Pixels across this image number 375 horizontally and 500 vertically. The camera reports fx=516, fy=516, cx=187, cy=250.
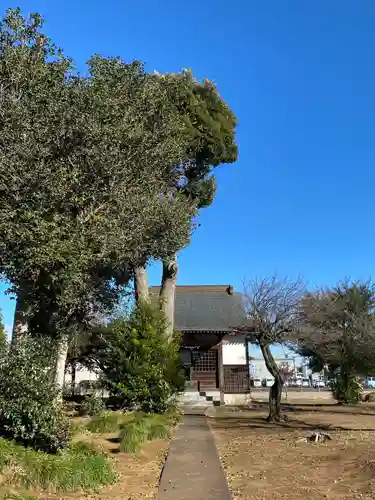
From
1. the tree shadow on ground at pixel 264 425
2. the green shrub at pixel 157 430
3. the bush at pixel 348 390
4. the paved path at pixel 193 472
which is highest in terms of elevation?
the bush at pixel 348 390

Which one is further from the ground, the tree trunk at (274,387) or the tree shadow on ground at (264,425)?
the tree trunk at (274,387)

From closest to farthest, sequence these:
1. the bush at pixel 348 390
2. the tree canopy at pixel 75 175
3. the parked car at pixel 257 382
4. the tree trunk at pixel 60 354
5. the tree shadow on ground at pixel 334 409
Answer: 1. the tree canopy at pixel 75 175
2. the tree trunk at pixel 60 354
3. the tree shadow on ground at pixel 334 409
4. the bush at pixel 348 390
5. the parked car at pixel 257 382

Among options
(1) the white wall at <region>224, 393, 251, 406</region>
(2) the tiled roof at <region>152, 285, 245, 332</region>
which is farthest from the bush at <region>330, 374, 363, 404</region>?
(2) the tiled roof at <region>152, 285, 245, 332</region>

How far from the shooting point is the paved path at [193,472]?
767 centimetres

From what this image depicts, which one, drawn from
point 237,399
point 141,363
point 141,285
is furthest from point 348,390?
point 141,363

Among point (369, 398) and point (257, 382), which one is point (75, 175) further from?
point (257, 382)

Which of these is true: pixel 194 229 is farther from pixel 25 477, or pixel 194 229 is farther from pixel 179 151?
pixel 25 477

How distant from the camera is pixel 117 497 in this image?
7.76m

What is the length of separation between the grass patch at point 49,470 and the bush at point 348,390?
2333cm

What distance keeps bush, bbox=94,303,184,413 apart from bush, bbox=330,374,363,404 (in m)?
14.5

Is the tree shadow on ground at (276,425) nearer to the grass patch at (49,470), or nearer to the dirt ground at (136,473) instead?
the dirt ground at (136,473)

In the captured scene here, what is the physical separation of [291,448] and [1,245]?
26.5ft

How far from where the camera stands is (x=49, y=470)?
7.66 metres

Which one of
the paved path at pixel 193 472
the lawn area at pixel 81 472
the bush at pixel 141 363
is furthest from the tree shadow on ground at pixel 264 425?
the lawn area at pixel 81 472
